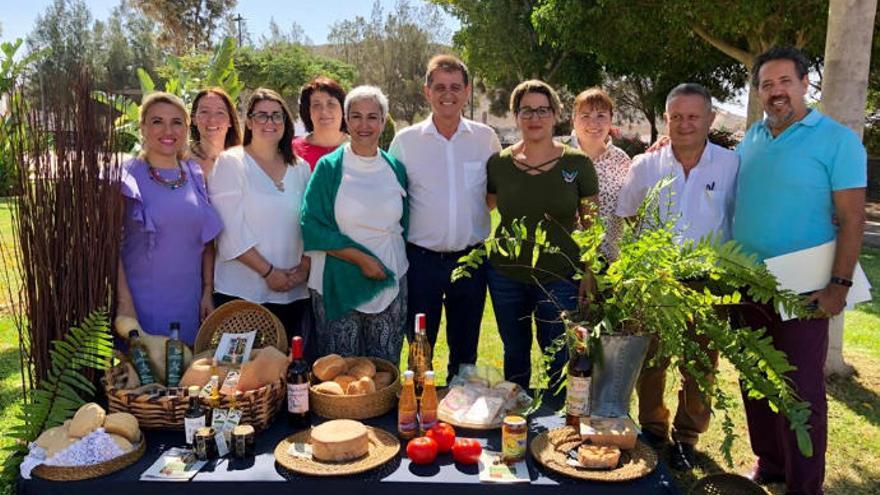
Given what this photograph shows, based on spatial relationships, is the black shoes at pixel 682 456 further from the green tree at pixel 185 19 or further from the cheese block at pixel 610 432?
the green tree at pixel 185 19

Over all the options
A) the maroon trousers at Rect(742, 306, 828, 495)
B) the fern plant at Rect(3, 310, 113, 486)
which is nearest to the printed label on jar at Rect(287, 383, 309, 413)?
the fern plant at Rect(3, 310, 113, 486)

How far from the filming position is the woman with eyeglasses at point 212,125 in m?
3.57

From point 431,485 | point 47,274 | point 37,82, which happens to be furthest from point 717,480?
point 37,82

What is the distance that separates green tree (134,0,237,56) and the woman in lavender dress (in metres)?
33.9

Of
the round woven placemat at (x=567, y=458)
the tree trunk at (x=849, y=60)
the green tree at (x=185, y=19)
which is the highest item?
the green tree at (x=185, y=19)

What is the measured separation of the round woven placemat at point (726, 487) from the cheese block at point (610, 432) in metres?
0.34

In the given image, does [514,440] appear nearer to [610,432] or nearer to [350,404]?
[610,432]

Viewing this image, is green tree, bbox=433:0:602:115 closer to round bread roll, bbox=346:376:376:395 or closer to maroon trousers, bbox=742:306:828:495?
maroon trousers, bbox=742:306:828:495

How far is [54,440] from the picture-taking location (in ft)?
7.09

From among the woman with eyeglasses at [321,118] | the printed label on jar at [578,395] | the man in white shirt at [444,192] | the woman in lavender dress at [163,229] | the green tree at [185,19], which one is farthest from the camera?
the green tree at [185,19]

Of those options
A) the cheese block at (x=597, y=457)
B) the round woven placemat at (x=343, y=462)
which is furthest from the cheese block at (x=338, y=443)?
the cheese block at (x=597, y=457)

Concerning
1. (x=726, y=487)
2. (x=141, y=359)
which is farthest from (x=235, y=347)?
(x=726, y=487)

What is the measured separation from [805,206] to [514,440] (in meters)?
1.68

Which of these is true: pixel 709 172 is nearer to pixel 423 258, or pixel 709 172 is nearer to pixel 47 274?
pixel 423 258
